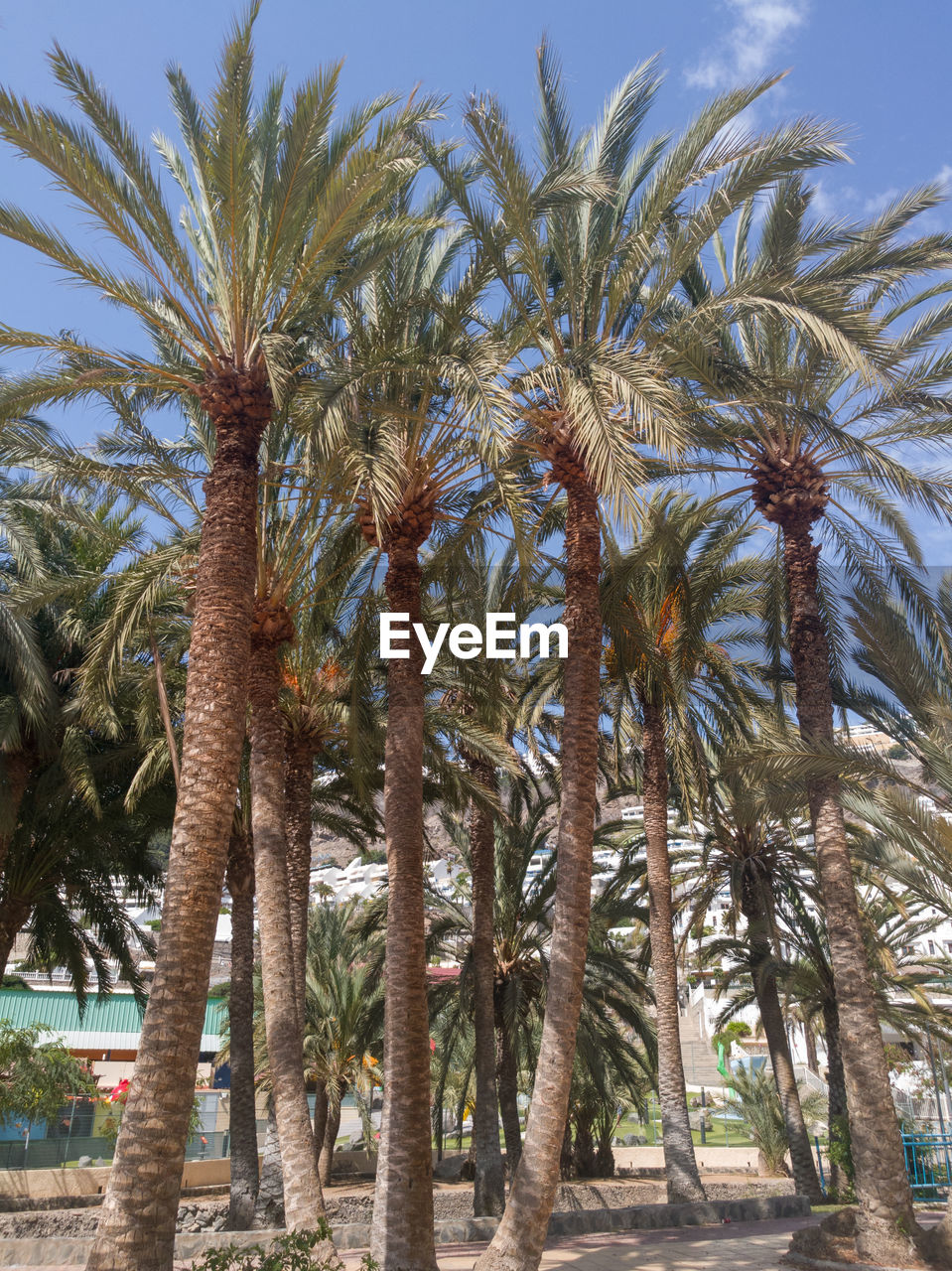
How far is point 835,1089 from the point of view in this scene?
20.8 meters

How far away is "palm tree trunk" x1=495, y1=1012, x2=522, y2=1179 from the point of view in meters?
21.7

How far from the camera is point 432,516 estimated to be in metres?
12.5

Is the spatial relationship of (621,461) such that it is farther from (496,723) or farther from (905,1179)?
(905,1179)

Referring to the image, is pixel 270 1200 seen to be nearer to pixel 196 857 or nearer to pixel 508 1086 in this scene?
pixel 508 1086

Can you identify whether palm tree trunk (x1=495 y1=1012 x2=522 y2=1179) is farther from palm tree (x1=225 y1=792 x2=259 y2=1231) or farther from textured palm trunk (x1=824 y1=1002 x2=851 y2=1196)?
textured palm trunk (x1=824 y1=1002 x2=851 y2=1196)

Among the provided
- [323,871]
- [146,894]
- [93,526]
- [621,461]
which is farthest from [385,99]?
[323,871]

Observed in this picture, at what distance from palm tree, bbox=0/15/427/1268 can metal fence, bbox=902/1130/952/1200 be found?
1429 cm

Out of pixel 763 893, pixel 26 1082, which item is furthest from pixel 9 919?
pixel 763 893

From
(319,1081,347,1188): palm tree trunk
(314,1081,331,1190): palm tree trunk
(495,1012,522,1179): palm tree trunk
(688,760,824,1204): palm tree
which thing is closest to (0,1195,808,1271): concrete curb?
(688,760,824,1204): palm tree

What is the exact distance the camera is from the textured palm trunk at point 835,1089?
64.1 ft

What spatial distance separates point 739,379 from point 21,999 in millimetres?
34274

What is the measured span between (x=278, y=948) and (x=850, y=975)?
21.8ft

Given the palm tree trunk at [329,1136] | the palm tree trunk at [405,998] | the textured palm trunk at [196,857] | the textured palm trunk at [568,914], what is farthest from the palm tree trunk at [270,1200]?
the palm tree trunk at [329,1136]

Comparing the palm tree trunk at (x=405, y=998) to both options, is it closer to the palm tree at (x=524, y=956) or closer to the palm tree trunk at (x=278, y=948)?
the palm tree trunk at (x=278, y=948)
